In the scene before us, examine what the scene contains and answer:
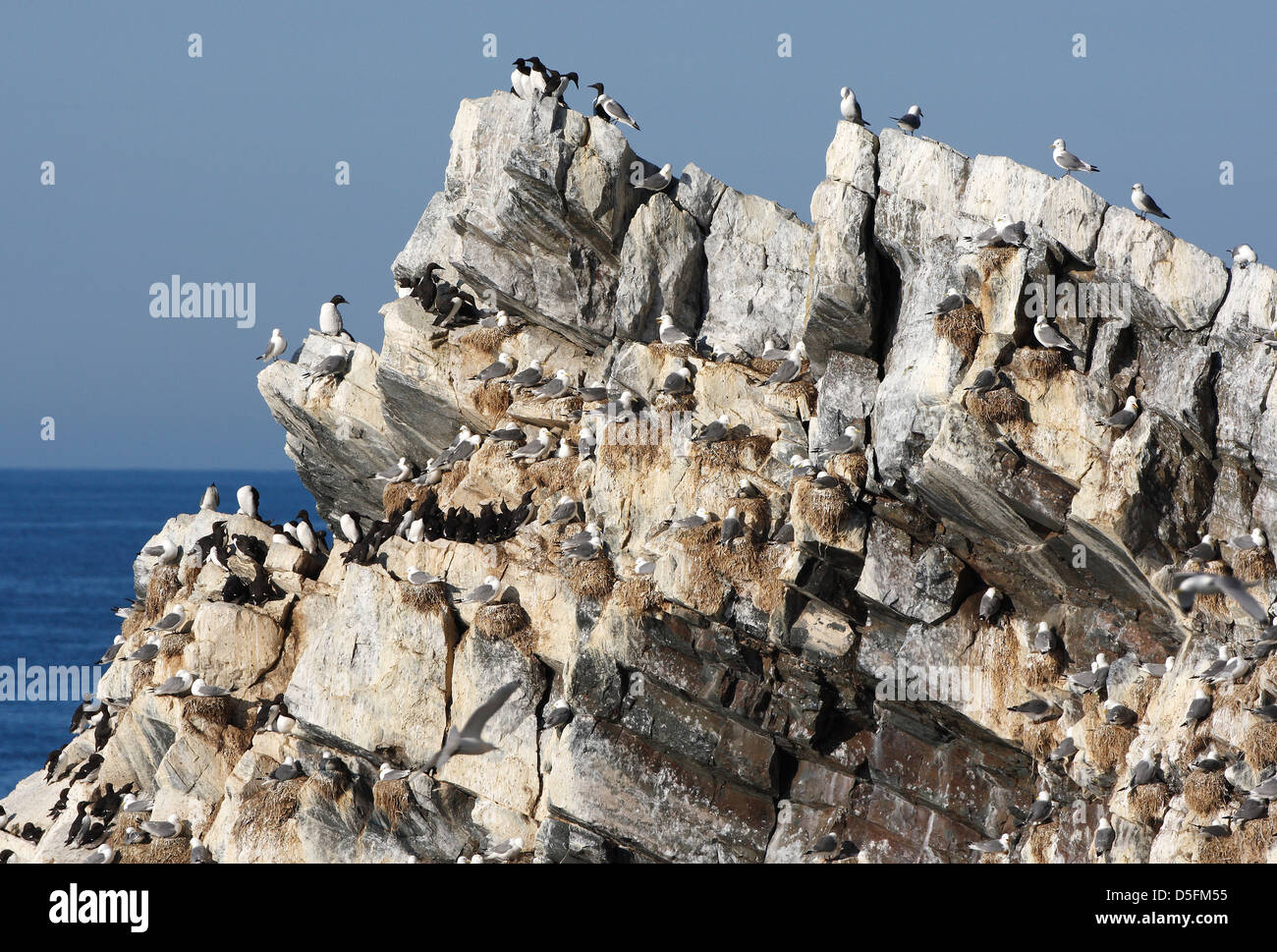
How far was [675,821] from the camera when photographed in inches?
1019

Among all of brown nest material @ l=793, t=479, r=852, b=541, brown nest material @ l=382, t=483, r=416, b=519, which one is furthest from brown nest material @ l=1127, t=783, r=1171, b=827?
brown nest material @ l=382, t=483, r=416, b=519

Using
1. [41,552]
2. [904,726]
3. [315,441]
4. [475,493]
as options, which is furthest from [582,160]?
[41,552]

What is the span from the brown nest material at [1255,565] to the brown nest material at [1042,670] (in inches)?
130

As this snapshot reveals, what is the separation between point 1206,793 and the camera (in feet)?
70.1

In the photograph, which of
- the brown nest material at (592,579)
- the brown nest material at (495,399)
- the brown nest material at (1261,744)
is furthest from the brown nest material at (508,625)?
the brown nest material at (1261,744)

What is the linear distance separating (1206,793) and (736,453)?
9.54 metres

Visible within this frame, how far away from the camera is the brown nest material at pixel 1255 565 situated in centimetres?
2277

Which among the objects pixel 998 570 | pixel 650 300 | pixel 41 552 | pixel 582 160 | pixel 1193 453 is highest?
pixel 582 160

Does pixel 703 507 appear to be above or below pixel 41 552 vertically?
above

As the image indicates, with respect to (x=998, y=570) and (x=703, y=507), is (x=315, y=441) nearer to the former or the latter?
(x=703, y=507)

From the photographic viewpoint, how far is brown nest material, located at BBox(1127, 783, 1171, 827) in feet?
72.0

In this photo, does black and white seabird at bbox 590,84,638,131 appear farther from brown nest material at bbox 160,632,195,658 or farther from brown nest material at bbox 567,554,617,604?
brown nest material at bbox 160,632,195,658

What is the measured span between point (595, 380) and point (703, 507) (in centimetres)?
484

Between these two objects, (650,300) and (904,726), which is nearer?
(904,726)
